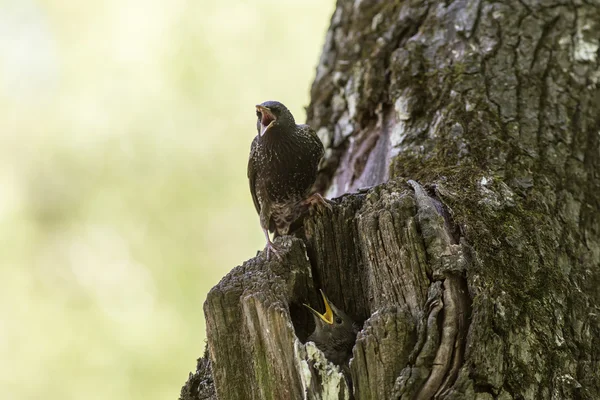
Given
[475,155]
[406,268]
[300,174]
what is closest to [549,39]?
[475,155]

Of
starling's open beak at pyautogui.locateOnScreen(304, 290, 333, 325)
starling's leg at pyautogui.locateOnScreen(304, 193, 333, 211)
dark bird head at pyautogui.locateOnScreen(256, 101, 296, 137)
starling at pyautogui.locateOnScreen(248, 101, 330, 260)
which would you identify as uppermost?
dark bird head at pyautogui.locateOnScreen(256, 101, 296, 137)

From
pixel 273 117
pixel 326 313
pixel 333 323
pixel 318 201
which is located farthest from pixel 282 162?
pixel 333 323

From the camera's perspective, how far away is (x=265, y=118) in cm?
404

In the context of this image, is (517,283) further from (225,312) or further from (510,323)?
(225,312)

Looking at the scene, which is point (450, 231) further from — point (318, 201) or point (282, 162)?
point (282, 162)

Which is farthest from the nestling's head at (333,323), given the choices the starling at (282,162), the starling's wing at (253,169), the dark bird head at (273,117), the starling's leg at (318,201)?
the starling's wing at (253,169)

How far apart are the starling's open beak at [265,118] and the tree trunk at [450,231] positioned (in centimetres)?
53

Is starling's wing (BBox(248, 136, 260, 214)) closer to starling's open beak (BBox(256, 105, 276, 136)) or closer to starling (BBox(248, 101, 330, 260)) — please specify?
starling (BBox(248, 101, 330, 260))

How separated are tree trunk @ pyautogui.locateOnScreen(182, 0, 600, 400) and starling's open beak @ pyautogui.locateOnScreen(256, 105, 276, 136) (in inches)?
20.9

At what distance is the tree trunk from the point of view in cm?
233

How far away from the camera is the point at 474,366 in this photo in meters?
2.25

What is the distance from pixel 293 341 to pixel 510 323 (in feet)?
2.64

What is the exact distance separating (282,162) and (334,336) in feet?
5.79

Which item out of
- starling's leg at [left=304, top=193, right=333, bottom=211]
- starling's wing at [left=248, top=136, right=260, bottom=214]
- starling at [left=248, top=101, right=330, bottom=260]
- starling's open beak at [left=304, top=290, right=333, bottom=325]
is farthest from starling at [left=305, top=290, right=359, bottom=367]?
starling's wing at [left=248, top=136, right=260, bottom=214]
